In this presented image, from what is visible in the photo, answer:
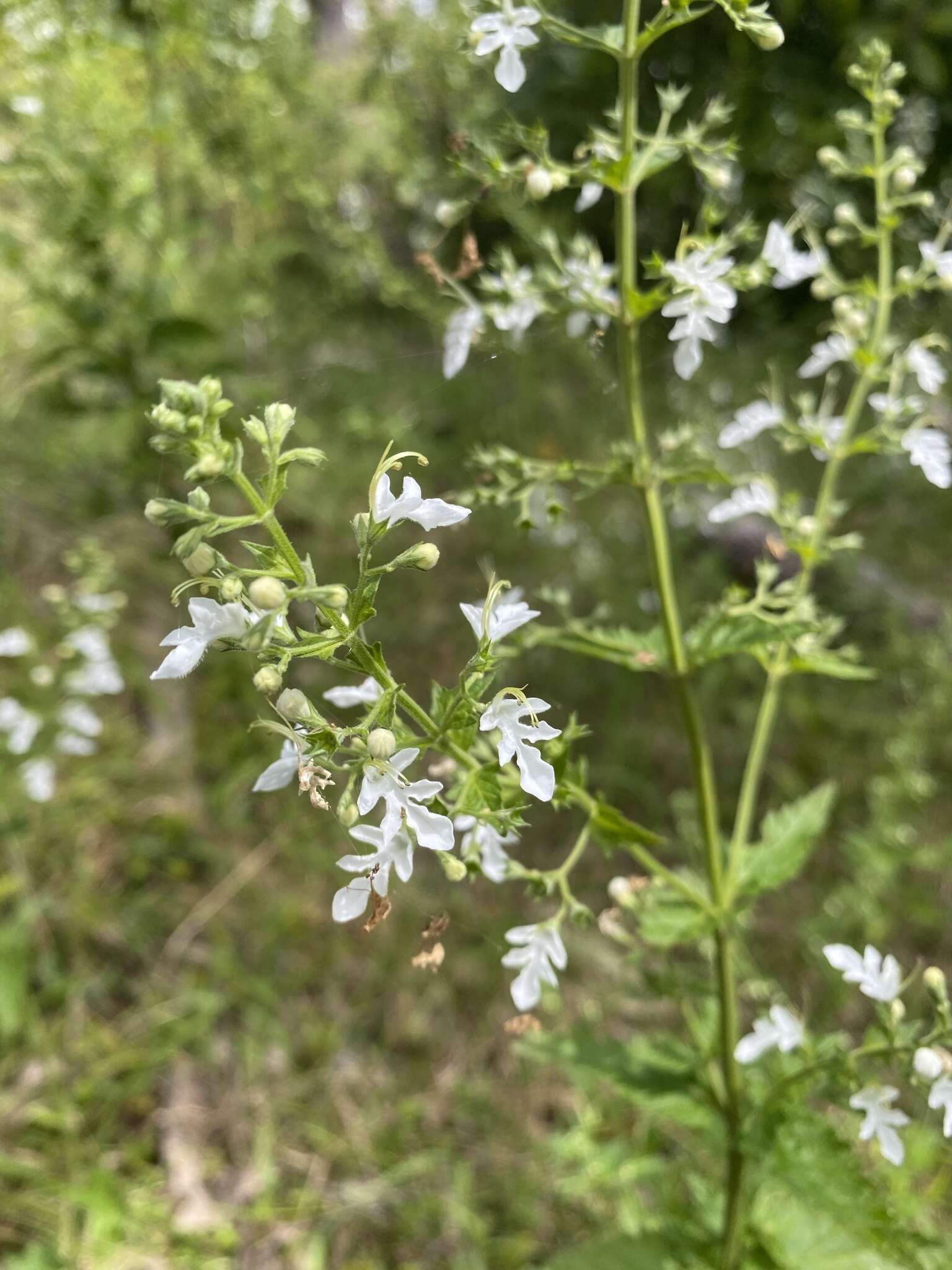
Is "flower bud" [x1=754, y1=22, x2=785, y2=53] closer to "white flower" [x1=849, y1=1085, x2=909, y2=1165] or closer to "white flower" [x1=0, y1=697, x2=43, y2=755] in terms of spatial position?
"white flower" [x1=849, y1=1085, x2=909, y2=1165]

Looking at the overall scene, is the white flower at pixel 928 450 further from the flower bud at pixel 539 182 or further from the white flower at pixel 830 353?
the flower bud at pixel 539 182

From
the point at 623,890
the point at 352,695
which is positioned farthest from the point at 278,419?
the point at 623,890

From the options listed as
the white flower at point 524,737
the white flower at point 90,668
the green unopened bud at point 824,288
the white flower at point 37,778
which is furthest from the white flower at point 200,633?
the white flower at point 37,778

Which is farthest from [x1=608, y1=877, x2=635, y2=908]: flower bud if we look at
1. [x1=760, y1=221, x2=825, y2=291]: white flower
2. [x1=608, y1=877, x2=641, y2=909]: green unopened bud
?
[x1=760, y1=221, x2=825, y2=291]: white flower

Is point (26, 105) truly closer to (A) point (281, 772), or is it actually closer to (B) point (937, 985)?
(A) point (281, 772)

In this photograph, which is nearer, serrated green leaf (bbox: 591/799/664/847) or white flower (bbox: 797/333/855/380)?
serrated green leaf (bbox: 591/799/664/847)

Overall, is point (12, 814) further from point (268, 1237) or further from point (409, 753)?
point (409, 753)

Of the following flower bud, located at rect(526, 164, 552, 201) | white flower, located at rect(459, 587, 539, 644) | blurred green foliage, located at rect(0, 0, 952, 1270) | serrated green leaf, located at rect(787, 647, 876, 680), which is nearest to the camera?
white flower, located at rect(459, 587, 539, 644)
